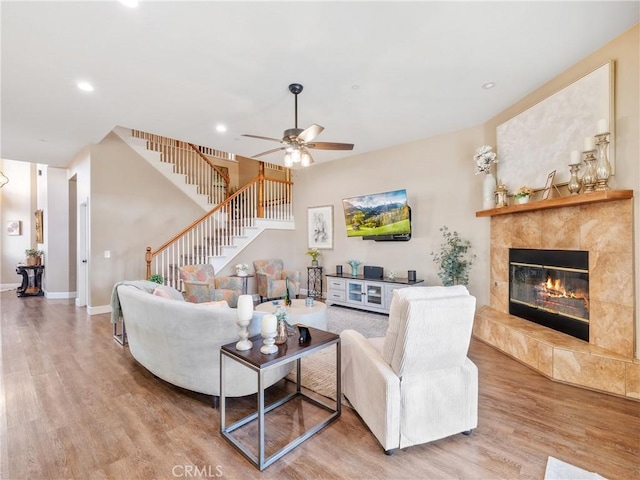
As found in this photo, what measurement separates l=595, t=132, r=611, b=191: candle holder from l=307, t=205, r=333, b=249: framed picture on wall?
15.1 feet

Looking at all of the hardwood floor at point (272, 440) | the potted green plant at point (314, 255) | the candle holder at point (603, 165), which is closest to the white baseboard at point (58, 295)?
the hardwood floor at point (272, 440)

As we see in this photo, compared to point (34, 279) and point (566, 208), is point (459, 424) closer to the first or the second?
point (566, 208)

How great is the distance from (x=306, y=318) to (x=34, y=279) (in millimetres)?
7814

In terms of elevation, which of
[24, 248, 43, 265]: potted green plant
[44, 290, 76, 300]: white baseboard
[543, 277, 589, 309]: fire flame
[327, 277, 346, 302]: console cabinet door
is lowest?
A: [44, 290, 76, 300]: white baseboard

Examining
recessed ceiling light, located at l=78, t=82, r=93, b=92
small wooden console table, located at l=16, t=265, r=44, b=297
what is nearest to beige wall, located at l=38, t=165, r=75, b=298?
small wooden console table, located at l=16, t=265, r=44, b=297

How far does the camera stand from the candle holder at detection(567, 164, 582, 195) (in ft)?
9.86

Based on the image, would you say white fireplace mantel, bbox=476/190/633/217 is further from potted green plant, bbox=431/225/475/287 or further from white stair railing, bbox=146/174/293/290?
white stair railing, bbox=146/174/293/290

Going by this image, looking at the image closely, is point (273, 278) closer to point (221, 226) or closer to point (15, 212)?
point (221, 226)

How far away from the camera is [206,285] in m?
4.86

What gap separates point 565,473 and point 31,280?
33.6 feet

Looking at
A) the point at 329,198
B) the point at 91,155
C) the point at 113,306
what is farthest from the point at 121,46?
the point at 329,198

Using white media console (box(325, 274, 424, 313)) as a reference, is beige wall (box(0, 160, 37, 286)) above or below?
above

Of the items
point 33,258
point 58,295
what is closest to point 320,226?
point 58,295

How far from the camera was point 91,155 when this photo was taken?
5551 millimetres
